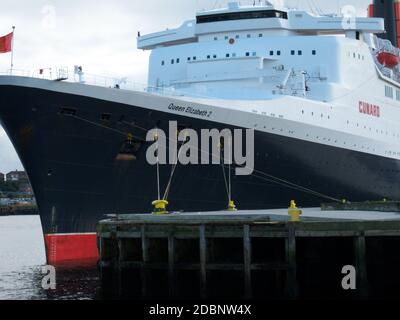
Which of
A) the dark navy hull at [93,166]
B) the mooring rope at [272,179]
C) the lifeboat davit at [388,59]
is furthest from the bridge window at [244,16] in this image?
the mooring rope at [272,179]

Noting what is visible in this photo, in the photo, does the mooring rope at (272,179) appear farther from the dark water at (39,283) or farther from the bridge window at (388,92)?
the bridge window at (388,92)

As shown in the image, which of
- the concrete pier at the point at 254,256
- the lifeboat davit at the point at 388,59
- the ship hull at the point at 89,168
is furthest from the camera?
the lifeboat davit at the point at 388,59

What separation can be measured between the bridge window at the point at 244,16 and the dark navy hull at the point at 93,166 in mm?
7645

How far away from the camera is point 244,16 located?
3775 cm

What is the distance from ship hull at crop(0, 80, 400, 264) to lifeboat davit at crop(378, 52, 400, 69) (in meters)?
13.1

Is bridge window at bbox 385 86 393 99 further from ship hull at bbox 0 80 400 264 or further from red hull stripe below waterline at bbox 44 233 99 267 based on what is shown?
red hull stripe below waterline at bbox 44 233 99 267

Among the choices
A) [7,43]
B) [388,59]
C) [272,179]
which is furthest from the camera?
[388,59]

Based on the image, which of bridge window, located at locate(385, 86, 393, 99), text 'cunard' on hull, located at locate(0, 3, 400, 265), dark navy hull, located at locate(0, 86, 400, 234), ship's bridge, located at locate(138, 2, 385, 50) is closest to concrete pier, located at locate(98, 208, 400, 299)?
text 'cunard' on hull, located at locate(0, 3, 400, 265)

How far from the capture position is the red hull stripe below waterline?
29.7 metres

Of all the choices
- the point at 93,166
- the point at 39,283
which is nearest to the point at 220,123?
the point at 93,166

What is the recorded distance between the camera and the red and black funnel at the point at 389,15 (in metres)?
53.4

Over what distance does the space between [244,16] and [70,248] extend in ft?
46.6

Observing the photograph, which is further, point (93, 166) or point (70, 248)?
point (70, 248)

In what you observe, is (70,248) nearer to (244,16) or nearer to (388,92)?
(244,16)
